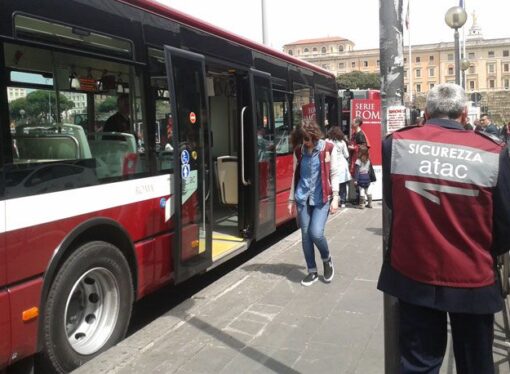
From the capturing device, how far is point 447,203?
242 cm

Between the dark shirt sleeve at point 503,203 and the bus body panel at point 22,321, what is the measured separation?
2.73 metres

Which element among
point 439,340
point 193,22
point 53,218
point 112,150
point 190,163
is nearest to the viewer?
point 439,340

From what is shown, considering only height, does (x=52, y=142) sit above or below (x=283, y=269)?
above

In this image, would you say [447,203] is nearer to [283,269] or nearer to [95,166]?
[95,166]

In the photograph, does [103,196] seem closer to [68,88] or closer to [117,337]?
[68,88]

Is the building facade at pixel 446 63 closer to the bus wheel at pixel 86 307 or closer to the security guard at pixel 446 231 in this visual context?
the bus wheel at pixel 86 307

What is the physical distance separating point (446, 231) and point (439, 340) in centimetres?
54

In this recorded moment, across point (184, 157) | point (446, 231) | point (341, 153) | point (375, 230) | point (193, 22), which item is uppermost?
point (193, 22)

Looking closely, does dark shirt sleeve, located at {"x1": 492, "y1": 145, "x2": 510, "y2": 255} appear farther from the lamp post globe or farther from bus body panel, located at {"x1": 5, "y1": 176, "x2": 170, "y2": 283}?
the lamp post globe

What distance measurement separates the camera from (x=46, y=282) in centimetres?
364

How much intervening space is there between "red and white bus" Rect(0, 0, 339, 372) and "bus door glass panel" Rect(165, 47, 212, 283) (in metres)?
0.02

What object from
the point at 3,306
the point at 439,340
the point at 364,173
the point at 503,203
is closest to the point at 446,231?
the point at 503,203

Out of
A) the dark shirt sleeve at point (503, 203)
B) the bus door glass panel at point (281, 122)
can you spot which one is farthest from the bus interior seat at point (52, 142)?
the bus door glass panel at point (281, 122)

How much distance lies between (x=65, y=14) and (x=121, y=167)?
4.07 ft
